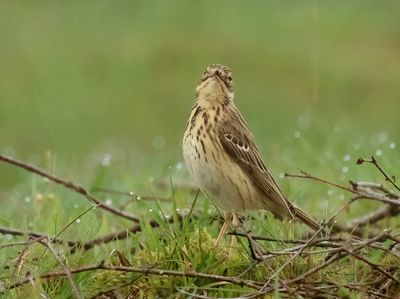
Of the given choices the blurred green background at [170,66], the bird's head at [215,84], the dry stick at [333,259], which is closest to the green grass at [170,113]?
the blurred green background at [170,66]

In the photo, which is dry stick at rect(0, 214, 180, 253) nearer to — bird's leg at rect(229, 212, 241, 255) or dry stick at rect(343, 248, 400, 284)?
bird's leg at rect(229, 212, 241, 255)

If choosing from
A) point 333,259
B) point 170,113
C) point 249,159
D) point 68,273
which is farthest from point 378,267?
point 170,113

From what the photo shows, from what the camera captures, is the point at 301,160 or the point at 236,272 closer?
the point at 236,272

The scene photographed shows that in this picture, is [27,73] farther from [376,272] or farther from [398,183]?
[376,272]

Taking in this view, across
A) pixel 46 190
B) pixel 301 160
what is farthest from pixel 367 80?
pixel 46 190

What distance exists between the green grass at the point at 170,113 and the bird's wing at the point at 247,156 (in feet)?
0.54

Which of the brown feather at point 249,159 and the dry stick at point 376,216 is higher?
the brown feather at point 249,159

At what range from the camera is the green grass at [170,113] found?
5496 millimetres

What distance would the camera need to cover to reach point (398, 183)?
7125 mm

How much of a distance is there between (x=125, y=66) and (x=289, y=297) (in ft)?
46.6

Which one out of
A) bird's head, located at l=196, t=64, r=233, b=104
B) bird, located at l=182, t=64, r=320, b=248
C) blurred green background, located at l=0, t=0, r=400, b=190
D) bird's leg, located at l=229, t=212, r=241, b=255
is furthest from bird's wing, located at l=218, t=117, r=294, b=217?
blurred green background, located at l=0, t=0, r=400, b=190

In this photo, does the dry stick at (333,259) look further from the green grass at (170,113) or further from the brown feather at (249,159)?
the brown feather at (249,159)

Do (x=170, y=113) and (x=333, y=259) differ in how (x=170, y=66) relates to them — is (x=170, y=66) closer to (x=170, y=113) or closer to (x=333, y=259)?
(x=170, y=113)

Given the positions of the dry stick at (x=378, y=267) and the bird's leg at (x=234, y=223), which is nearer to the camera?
the dry stick at (x=378, y=267)
